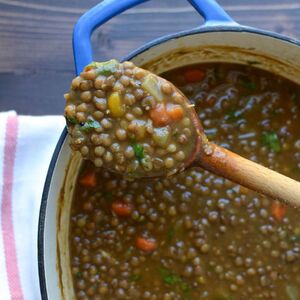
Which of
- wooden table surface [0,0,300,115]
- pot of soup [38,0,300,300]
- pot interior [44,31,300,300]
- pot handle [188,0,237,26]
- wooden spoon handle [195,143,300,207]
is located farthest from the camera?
wooden table surface [0,0,300,115]

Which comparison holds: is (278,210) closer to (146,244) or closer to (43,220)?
(146,244)

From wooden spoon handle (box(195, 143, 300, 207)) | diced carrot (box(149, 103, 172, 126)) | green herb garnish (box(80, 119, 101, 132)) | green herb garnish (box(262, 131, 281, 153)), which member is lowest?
green herb garnish (box(262, 131, 281, 153))

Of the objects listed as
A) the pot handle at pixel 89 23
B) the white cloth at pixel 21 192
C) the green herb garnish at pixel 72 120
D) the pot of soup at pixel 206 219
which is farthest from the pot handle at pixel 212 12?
the white cloth at pixel 21 192

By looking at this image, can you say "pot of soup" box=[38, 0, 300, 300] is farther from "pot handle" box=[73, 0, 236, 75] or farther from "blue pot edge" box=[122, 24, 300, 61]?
"pot handle" box=[73, 0, 236, 75]

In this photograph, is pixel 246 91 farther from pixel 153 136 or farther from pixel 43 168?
pixel 43 168

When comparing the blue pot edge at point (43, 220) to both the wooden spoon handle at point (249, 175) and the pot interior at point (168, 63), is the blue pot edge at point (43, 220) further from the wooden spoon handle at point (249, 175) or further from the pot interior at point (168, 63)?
the wooden spoon handle at point (249, 175)

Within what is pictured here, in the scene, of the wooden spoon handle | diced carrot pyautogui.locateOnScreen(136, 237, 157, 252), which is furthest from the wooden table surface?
the wooden spoon handle

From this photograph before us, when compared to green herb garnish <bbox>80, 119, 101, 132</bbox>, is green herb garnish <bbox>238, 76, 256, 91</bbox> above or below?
below

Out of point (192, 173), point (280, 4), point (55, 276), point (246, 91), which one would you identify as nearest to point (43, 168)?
point (55, 276)
